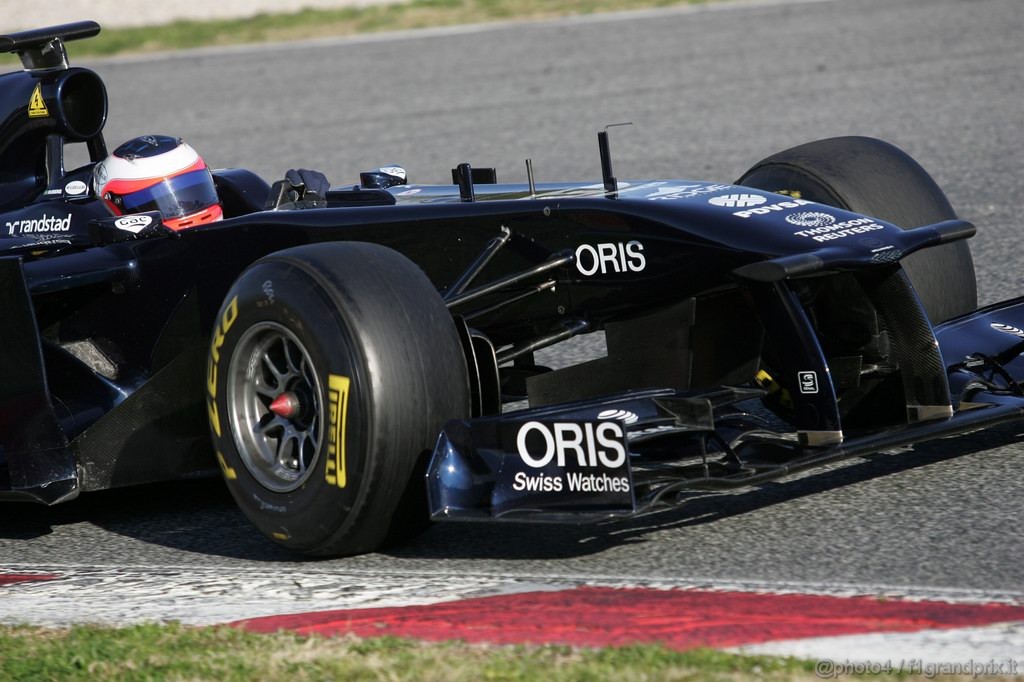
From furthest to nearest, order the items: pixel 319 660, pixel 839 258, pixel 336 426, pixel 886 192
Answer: pixel 886 192 → pixel 839 258 → pixel 336 426 → pixel 319 660

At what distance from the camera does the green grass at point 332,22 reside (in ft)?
74.2

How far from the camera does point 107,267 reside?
5.21 meters

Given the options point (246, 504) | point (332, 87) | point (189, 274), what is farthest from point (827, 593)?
point (332, 87)

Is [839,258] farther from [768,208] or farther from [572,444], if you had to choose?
→ [572,444]

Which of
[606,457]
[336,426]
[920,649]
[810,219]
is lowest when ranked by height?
[920,649]

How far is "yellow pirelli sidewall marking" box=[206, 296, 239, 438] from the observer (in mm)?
4449

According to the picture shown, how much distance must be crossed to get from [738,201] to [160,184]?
2107 mm

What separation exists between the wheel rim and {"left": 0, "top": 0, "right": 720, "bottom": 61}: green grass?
18.1m

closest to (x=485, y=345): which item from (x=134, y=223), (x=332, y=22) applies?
(x=134, y=223)

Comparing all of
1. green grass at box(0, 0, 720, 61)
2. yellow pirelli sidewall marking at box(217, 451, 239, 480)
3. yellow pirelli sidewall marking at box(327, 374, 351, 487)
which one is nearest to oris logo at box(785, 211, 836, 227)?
yellow pirelli sidewall marking at box(327, 374, 351, 487)

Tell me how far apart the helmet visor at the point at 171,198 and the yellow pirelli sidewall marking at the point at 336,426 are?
66.2 inches

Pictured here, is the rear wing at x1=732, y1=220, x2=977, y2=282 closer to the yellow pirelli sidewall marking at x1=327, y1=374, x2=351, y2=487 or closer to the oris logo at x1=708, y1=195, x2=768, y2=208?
the oris logo at x1=708, y1=195, x2=768, y2=208

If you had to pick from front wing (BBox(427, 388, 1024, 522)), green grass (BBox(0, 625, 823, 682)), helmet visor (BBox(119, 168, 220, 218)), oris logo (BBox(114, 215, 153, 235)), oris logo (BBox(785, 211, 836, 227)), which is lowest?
green grass (BBox(0, 625, 823, 682))

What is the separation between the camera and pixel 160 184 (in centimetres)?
552
